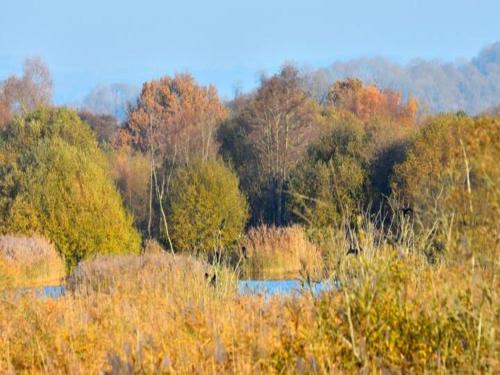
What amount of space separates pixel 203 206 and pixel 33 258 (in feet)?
29.3

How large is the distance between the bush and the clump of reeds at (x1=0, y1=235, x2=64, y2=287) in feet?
20.9

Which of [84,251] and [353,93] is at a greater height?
[353,93]

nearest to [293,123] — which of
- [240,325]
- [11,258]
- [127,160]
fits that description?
[127,160]

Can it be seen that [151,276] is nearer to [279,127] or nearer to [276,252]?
[276,252]

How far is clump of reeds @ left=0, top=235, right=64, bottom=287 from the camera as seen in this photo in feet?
82.2

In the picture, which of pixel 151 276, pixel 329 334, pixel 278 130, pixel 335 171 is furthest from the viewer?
pixel 278 130

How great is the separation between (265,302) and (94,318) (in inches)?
76.0

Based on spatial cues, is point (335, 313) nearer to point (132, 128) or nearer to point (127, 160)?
point (127, 160)

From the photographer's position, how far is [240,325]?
297 inches

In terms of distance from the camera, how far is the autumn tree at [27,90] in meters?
75.1

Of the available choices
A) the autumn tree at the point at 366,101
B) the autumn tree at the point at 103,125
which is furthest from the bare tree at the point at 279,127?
the autumn tree at the point at 103,125

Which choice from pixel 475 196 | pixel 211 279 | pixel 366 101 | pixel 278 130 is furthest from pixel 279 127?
pixel 475 196

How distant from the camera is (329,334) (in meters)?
5.79

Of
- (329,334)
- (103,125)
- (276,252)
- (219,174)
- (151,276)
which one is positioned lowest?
(276,252)
